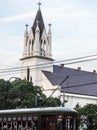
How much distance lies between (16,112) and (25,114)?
1.29 m

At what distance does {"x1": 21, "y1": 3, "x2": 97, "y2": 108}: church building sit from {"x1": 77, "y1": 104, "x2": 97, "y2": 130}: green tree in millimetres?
37378

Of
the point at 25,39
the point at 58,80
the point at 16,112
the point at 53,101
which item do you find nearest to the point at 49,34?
the point at 25,39

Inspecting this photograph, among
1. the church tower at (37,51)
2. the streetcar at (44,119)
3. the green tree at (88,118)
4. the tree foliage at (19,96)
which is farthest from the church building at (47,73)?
the streetcar at (44,119)

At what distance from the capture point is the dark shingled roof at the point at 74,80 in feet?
355

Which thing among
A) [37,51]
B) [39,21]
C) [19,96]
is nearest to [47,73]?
[37,51]

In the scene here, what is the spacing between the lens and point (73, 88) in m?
109

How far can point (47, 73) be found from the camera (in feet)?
362

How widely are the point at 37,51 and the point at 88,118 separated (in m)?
50.9

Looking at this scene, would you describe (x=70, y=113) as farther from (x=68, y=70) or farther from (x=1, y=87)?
(x=68, y=70)

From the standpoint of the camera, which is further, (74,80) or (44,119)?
(74,80)

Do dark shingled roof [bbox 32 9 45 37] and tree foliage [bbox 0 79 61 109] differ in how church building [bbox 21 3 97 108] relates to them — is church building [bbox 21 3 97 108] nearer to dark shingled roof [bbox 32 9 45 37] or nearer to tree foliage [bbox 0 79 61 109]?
dark shingled roof [bbox 32 9 45 37]

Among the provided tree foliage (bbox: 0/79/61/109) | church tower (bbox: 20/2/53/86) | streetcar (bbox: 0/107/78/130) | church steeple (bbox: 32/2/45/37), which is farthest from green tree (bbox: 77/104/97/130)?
church steeple (bbox: 32/2/45/37)

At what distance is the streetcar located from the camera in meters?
37.8

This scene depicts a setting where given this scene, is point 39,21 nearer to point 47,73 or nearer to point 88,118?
point 47,73
